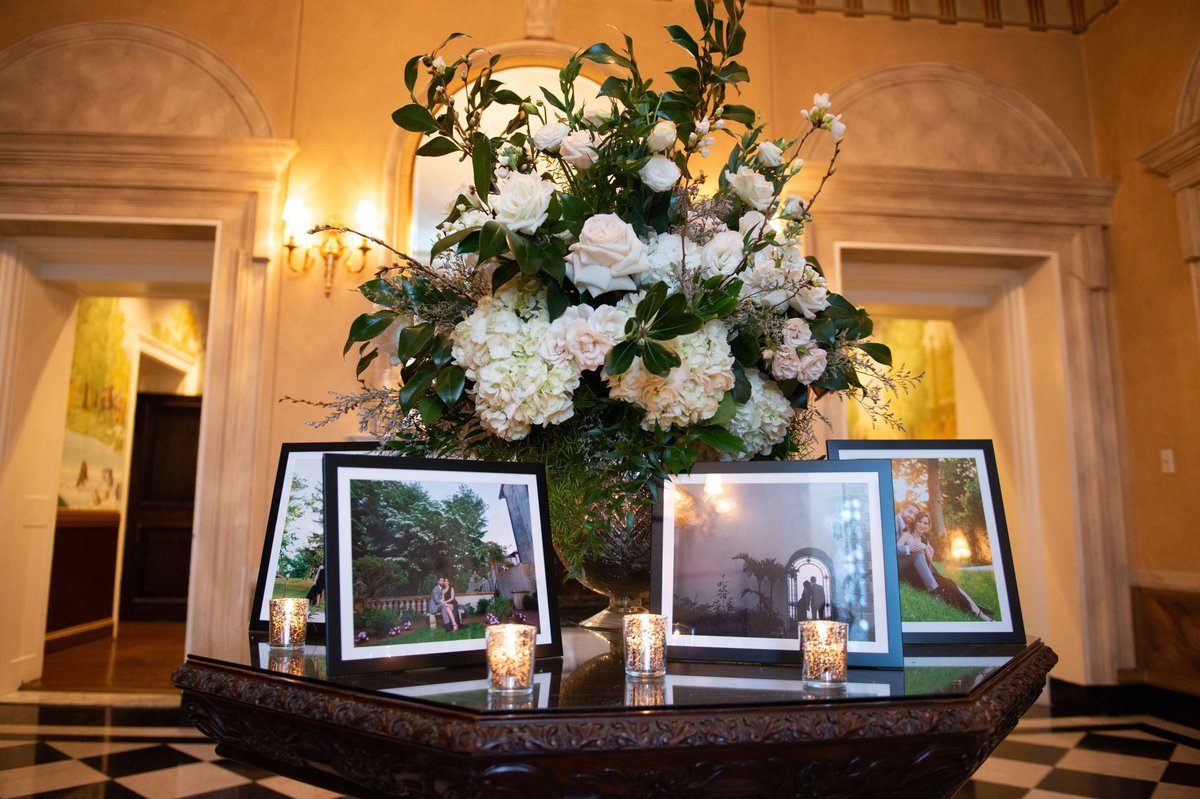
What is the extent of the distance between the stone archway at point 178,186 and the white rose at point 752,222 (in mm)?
3493

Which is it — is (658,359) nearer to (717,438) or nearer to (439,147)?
(717,438)

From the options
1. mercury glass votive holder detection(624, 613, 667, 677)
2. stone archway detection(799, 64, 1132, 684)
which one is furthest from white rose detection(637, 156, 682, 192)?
stone archway detection(799, 64, 1132, 684)

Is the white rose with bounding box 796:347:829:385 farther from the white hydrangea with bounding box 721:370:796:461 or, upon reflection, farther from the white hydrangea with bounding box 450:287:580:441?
the white hydrangea with bounding box 450:287:580:441

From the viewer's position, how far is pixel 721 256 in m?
1.05

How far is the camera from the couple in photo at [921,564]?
1117mm

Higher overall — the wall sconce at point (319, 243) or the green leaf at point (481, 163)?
the wall sconce at point (319, 243)

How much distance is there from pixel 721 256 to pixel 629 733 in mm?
600

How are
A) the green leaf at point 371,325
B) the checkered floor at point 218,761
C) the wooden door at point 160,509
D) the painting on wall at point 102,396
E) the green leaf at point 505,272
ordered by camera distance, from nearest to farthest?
the green leaf at point 505,272 < the green leaf at point 371,325 < the checkered floor at point 218,761 < the painting on wall at point 102,396 < the wooden door at point 160,509

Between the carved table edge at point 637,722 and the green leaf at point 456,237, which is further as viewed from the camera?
the green leaf at point 456,237

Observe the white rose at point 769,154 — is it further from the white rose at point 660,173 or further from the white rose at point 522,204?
the white rose at point 522,204

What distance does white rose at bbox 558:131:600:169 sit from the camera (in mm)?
1092

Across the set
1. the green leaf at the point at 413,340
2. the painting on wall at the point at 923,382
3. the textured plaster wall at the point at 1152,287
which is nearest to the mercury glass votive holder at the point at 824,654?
the green leaf at the point at 413,340

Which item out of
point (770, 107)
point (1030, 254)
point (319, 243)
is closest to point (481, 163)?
point (319, 243)

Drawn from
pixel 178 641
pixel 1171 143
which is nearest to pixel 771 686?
pixel 1171 143
